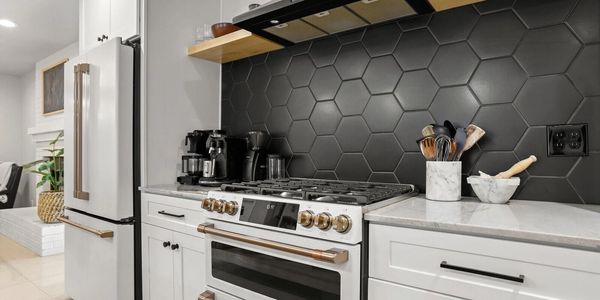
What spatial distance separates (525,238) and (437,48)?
1.01 m

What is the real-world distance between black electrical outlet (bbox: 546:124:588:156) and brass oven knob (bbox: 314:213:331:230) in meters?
0.93

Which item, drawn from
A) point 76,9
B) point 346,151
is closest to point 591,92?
point 346,151

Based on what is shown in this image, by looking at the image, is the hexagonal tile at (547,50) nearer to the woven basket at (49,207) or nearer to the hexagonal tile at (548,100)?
the hexagonal tile at (548,100)

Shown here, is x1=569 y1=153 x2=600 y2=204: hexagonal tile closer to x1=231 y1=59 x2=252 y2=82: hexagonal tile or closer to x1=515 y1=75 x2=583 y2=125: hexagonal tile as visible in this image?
x1=515 y1=75 x2=583 y2=125: hexagonal tile

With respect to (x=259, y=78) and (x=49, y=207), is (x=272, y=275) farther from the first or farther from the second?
(x=49, y=207)

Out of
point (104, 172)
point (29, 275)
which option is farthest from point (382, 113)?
point (29, 275)

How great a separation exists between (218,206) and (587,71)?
4.99 ft

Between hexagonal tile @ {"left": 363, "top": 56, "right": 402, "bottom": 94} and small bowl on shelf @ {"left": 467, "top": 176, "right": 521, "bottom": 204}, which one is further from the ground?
hexagonal tile @ {"left": 363, "top": 56, "right": 402, "bottom": 94}

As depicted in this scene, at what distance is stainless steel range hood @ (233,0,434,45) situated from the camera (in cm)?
150

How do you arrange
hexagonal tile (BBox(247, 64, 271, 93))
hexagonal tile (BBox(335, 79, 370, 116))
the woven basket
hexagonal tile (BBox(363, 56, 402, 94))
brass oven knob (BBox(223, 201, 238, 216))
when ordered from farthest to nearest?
the woven basket, hexagonal tile (BBox(247, 64, 271, 93)), hexagonal tile (BBox(335, 79, 370, 116)), hexagonal tile (BBox(363, 56, 402, 94)), brass oven knob (BBox(223, 201, 238, 216))

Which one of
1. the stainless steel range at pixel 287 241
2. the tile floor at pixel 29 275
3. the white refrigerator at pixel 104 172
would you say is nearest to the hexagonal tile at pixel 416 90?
the stainless steel range at pixel 287 241

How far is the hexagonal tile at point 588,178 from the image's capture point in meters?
1.24

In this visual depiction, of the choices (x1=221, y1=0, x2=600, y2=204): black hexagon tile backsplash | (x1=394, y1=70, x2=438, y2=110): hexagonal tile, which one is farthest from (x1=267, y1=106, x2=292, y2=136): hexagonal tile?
(x1=394, y1=70, x2=438, y2=110): hexagonal tile

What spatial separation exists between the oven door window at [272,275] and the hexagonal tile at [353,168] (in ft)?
2.38
